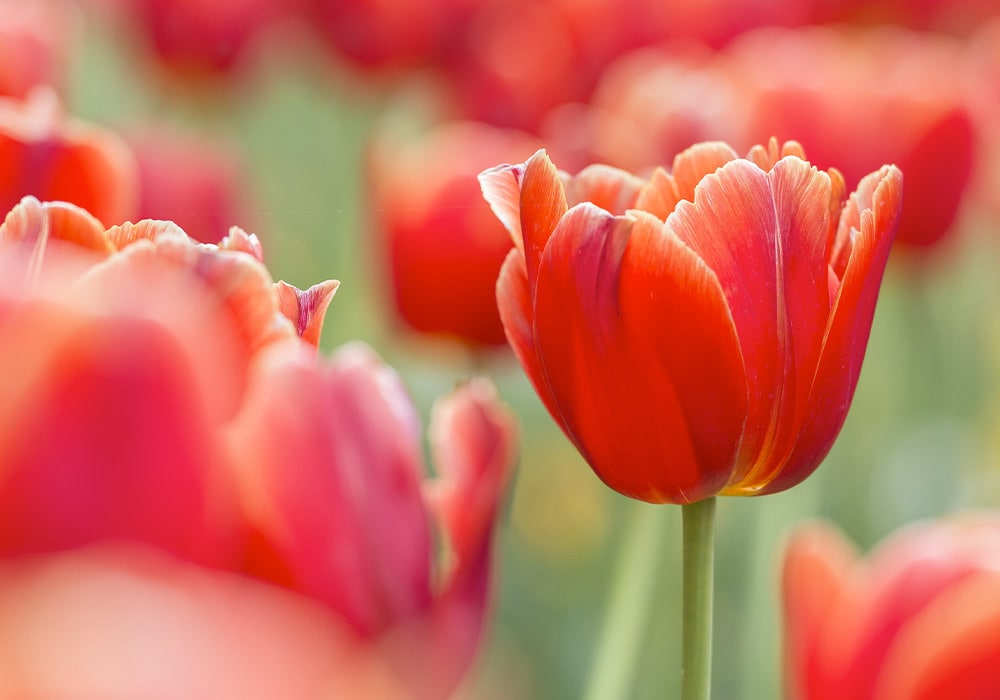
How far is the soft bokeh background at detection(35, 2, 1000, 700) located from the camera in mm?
739

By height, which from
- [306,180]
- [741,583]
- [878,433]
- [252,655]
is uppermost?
[306,180]

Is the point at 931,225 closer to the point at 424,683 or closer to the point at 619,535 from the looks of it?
the point at 619,535

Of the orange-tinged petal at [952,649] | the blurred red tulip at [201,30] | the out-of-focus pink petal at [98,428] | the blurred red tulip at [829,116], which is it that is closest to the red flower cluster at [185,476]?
the out-of-focus pink petal at [98,428]

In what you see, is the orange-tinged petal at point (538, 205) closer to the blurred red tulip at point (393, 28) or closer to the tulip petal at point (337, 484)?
the tulip petal at point (337, 484)

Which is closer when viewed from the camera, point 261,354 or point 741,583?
point 261,354

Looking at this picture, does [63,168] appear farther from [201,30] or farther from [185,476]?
[201,30]

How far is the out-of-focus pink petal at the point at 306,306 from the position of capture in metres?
0.24

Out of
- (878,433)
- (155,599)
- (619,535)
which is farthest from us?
(878,433)

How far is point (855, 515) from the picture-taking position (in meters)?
0.95

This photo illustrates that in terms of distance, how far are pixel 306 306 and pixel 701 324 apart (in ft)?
0.25

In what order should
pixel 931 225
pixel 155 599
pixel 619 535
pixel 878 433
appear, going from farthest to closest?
1. pixel 878 433
2. pixel 619 535
3. pixel 931 225
4. pixel 155 599

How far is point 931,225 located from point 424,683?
589 mm

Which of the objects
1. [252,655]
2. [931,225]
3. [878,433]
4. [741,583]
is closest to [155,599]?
[252,655]

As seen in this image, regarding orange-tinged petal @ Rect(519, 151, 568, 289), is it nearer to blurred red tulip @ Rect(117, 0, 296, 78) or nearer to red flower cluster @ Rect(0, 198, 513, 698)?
red flower cluster @ Rect(0, 198, 513, 698)
